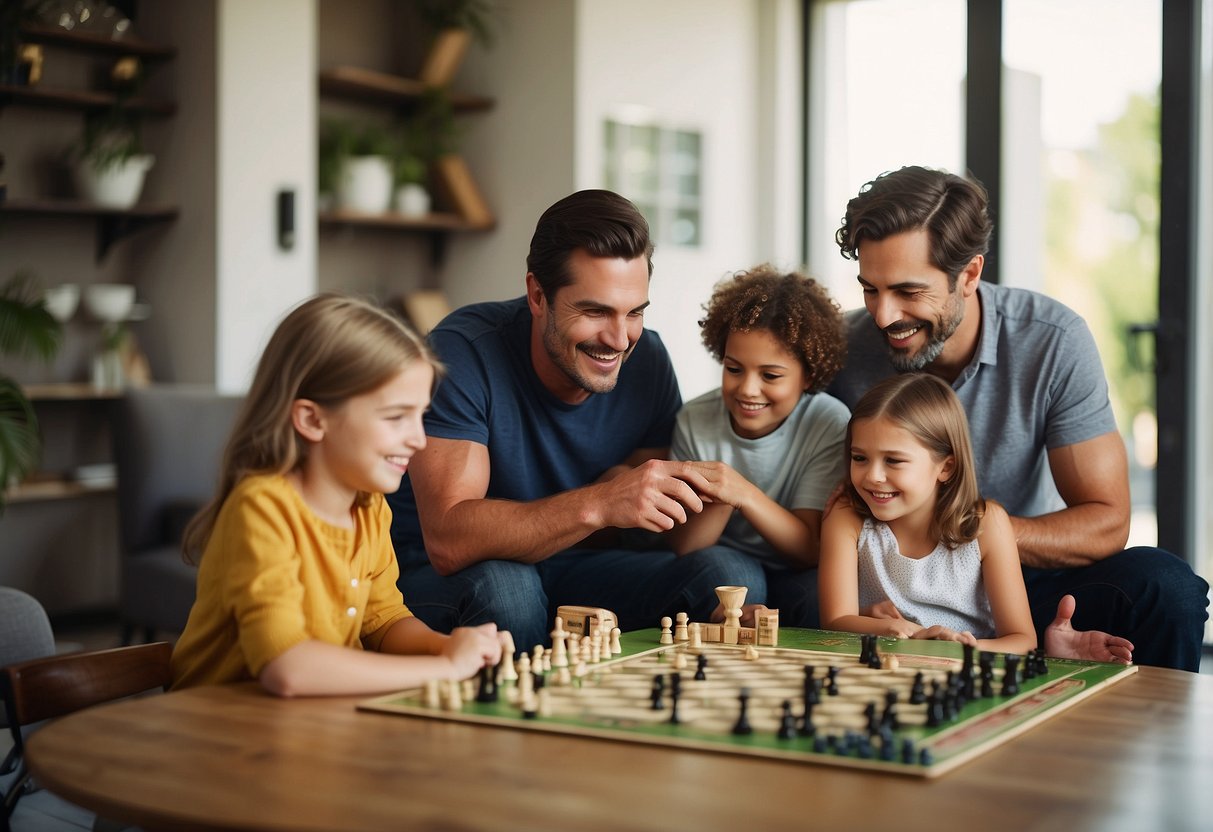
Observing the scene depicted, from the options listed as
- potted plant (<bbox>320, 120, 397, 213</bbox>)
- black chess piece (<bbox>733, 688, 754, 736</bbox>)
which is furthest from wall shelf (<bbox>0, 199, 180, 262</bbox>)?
black chess piece (<bbox>733, 688, 754, 736</bbox>)

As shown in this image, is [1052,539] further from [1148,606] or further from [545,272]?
[545,272]

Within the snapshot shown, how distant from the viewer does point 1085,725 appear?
1.44 m

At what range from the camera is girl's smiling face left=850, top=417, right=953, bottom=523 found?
2225 mm

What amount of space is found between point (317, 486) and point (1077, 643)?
1.27m

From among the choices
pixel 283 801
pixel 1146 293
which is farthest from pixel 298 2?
pixel 283 801

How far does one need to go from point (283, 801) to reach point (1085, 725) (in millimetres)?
880

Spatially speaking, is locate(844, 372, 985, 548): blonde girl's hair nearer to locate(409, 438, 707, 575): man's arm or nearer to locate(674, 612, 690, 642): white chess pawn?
locate(409, 438, 707, 575): man's arm

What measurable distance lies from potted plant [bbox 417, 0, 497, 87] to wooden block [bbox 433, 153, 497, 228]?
34 centimetres

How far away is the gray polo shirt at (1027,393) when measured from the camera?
8.34ft

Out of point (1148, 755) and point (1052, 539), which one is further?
point (1052, 539)

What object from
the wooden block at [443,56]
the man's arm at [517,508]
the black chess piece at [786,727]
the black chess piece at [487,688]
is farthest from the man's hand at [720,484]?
the wooden block at [443,56]

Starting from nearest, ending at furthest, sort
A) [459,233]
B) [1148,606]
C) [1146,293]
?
1. [1148,606]
2. [1146,293]
3. [459,233]

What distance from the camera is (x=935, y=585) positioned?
88.3 inches

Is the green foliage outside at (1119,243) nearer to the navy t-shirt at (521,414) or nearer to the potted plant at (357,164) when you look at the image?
the navy t-shirt at (521,414)
